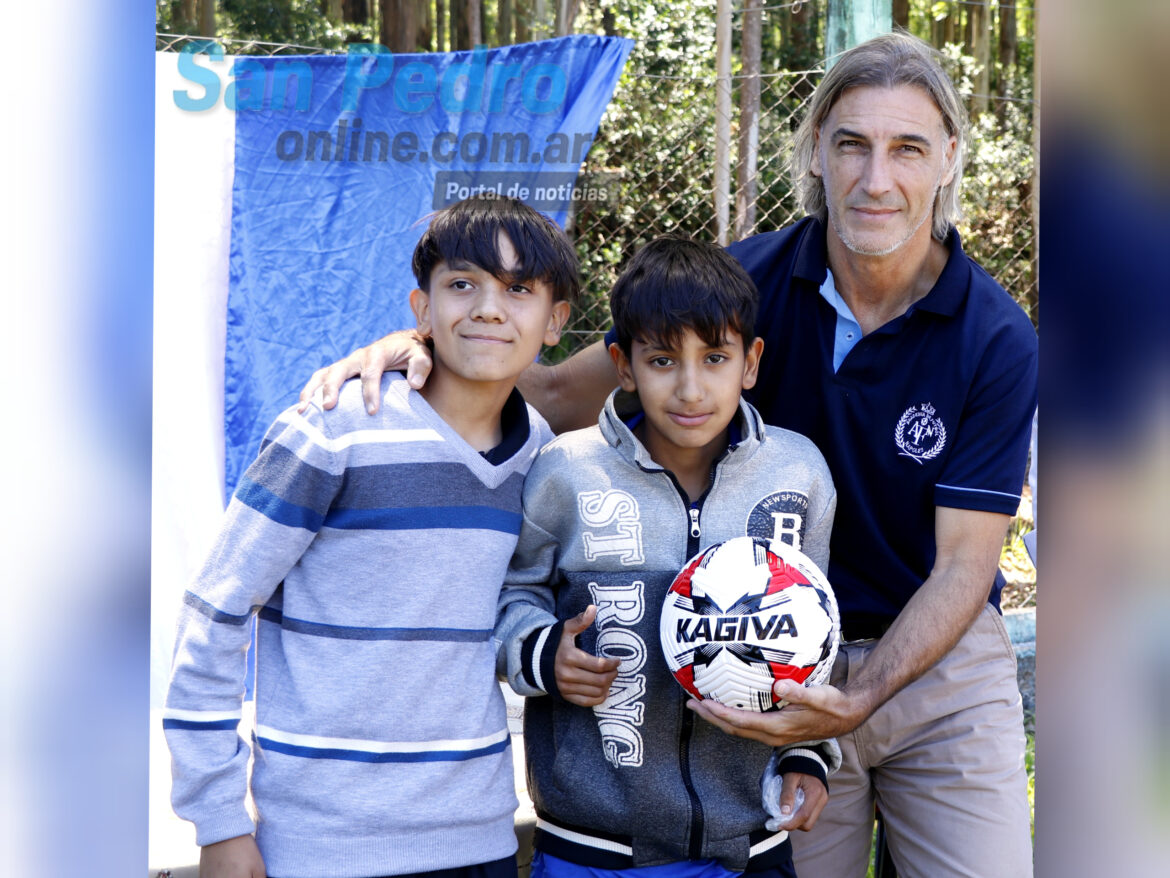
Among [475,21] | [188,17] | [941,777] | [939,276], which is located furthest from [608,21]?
[941,777]

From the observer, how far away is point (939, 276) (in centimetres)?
275

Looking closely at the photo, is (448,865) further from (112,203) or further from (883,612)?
(112,203)

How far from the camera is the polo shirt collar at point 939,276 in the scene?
265cm

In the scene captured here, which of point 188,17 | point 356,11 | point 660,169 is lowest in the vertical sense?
point 660,169

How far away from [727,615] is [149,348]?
1543 millimetres

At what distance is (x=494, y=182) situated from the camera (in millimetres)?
4668

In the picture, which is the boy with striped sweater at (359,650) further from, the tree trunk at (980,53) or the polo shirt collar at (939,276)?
the tree trunk at (980,53)

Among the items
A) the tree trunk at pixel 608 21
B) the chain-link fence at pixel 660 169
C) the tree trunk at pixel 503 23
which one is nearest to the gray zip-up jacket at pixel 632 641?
the chain-link fence at pixel 660 169

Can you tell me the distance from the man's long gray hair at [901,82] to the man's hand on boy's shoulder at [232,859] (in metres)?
1.95

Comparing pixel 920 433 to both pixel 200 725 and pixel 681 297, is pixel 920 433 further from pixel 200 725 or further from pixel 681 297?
pixel 200 725

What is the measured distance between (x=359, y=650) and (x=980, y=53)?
54.8 ft

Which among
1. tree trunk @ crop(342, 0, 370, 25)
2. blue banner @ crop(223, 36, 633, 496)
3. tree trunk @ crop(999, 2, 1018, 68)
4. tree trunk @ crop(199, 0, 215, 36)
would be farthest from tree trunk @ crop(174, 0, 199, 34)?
tree trunk @ crop(999, 2, 1018, 68)

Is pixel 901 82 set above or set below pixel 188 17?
below

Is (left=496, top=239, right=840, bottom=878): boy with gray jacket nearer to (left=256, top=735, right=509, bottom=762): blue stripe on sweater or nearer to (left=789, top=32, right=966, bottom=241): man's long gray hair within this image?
(left=256, top=735, right=509, bottom=762): blue stripe on sweater
